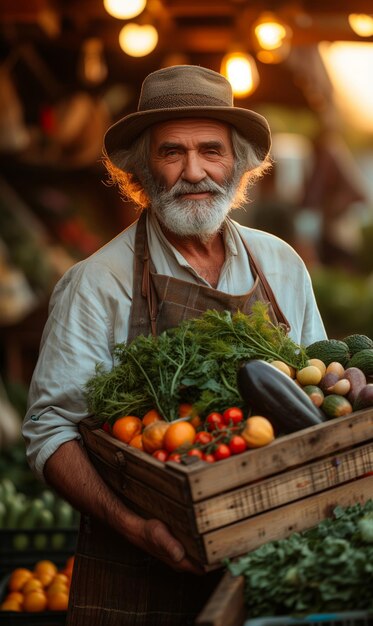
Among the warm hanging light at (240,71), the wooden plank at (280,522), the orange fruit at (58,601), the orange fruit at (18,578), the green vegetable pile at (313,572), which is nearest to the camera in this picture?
the green vegetable pile at (313,572)

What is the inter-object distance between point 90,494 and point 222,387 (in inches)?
23.0

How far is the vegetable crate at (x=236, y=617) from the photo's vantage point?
225 centimetres

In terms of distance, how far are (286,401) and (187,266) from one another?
86 cm

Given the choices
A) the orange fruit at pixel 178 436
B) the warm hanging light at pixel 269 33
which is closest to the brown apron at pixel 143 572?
the orange fruit at pixel 178 436

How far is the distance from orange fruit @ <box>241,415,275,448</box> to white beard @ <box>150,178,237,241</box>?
0.99 meters

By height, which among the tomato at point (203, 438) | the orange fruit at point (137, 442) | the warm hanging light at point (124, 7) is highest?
the warm hanging light at point (124, 7)

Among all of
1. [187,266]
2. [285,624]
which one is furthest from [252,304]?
[285,624]

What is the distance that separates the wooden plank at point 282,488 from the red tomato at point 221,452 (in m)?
0.10

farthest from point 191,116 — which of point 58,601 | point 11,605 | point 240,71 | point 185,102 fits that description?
point 240,71

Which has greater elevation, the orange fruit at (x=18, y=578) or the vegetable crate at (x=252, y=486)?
the vegetable crate at (x=252, y=486)

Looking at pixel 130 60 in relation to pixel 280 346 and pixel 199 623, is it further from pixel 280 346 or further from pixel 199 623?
pixel 199 623

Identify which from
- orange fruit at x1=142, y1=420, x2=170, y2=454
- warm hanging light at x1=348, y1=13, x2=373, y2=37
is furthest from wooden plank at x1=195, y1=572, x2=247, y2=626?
warm hanging light at x1=348, y1=13, x2=373, y2=37

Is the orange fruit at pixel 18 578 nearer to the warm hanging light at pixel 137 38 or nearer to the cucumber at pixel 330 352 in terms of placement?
the cucumber at pixel 330 352

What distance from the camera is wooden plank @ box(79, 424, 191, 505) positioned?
2.43 m
